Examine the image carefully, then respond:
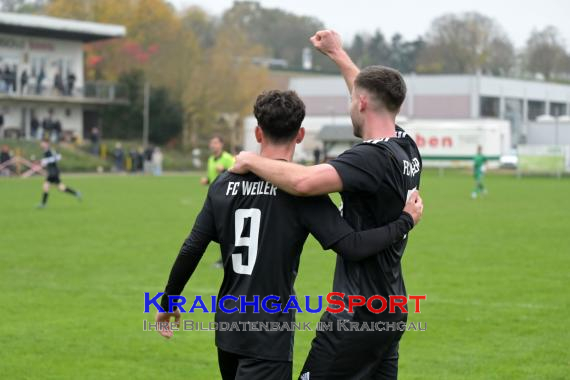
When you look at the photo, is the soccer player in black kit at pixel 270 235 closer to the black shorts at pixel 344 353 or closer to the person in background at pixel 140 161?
the black shorts at pixel 344 353

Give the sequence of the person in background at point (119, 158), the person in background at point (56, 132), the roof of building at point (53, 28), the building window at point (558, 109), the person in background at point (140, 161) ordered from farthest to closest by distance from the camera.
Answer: the building window at point (558, 109) < the roof of building at point (53, 28) < the person in background at point (56, 132) < the person in background at point (140, 161) < the person in background at point (119, 158)

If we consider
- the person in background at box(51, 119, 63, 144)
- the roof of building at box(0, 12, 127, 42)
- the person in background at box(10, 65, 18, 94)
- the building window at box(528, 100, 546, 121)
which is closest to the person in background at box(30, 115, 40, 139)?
the person in background at box(51, 119, 63, 144)

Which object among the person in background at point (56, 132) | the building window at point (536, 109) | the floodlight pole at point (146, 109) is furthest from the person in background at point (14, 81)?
the building window at point (536, 109)

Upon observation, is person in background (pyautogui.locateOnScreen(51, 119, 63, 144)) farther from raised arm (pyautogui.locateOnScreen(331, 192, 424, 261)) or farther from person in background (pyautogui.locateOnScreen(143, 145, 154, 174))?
raised arm (pyautogui.locateOnScreen(331, 192, 424, 261))

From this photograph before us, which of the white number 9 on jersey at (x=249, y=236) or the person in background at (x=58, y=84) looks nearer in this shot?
the white number 9 on jersey at (x=249, y=236)

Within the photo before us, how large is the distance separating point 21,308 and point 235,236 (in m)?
7.31

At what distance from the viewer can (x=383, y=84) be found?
181 inches

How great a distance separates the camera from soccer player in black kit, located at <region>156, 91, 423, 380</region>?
14.8 ft

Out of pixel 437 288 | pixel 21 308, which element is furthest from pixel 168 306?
pixel 437 288

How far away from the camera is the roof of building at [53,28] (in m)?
68.7

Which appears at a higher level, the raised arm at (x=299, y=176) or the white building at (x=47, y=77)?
the white building at (x=47, y=77)

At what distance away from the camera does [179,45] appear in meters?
79.2

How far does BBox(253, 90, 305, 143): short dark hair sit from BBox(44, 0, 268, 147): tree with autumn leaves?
6795 centimetres

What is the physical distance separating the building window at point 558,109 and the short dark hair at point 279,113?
105 meters
